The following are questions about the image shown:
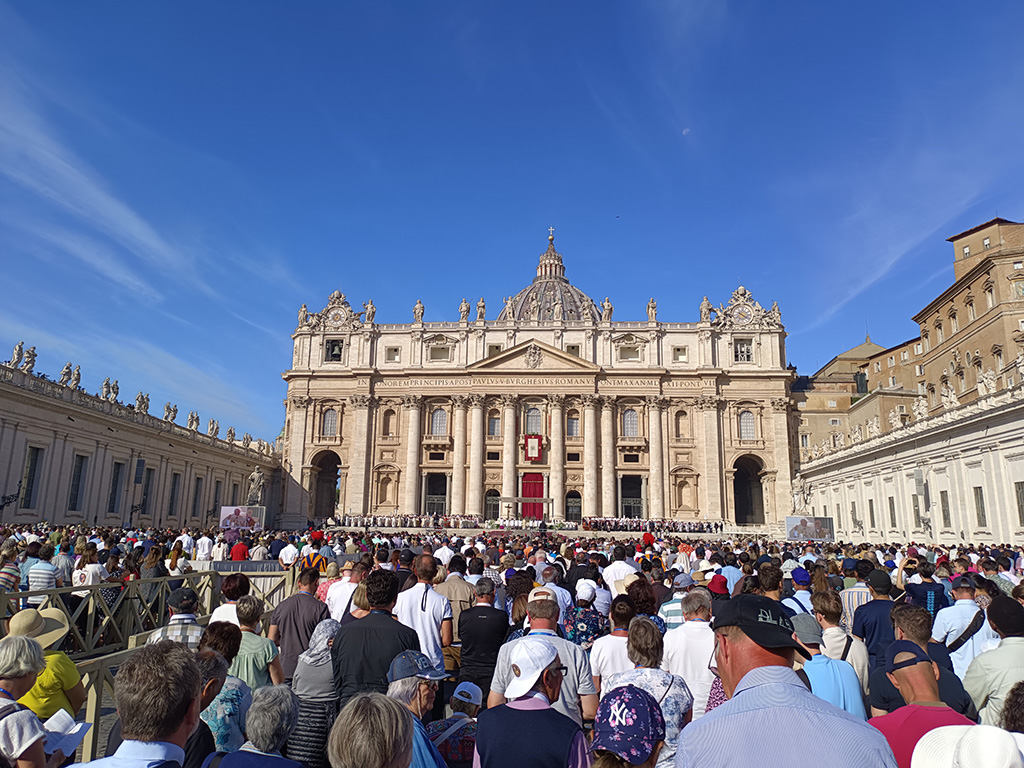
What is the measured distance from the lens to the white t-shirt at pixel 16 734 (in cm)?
360

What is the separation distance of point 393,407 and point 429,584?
55.8 metres

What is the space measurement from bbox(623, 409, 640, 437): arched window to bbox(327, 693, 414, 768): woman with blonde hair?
58.0 metres

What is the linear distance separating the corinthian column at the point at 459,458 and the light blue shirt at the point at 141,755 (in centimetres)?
5644

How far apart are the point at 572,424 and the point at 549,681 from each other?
56699 millimetres

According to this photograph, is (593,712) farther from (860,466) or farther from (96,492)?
(860,466)

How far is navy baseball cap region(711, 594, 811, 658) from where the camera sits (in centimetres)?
287

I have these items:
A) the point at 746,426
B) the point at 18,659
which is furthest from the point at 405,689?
the point at 746,426

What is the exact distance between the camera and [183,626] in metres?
6.01

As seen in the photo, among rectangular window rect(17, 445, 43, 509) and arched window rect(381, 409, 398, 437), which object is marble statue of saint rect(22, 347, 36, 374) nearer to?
rectangular window rect(17, 445, 43, 509)

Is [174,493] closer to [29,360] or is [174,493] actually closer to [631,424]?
[29,360]

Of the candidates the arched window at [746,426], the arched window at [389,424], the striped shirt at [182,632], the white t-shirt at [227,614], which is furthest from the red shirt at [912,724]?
the arched window at [389,424]

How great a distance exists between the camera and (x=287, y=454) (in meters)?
62.5

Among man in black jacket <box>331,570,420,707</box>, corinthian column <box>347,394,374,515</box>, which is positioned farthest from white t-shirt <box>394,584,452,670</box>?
corinthian column <box>347,394,374,515</box>

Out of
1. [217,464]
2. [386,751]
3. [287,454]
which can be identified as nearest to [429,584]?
[386,751]
